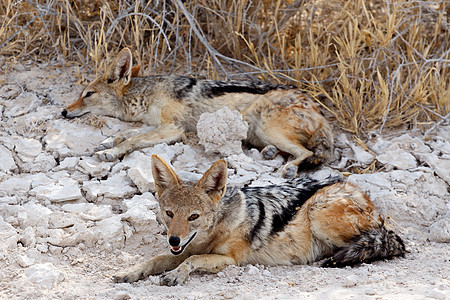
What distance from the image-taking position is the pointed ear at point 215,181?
4072 mm

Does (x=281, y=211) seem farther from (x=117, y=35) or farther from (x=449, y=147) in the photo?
(x=117, y=35)

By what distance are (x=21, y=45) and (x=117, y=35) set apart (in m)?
1.22

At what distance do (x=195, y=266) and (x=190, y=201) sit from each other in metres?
0.46

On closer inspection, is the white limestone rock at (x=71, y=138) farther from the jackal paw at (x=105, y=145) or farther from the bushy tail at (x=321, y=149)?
the bushy tail at (x=321, y=149)

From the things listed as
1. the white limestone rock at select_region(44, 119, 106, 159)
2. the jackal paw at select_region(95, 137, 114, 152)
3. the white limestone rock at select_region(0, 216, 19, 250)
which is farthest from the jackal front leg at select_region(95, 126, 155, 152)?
the white limestone rock at select_region(0, 216, 19, 250)

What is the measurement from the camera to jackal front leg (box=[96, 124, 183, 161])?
223 inches

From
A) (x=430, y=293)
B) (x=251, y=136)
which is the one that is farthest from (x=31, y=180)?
(x=430, y=293)

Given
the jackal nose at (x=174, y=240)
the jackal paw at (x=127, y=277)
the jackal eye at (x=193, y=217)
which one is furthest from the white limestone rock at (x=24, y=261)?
the jackal eye at (x=193, y=217)

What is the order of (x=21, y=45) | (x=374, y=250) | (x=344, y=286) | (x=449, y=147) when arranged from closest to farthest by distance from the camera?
(x=344, y=286)
(x=374, y=250)
(x=449, y=147)
(x=21, y=45)

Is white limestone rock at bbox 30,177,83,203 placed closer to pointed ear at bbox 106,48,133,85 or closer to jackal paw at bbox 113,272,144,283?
jackal paw at bbox 113,272,144,283

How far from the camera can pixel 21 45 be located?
A: 23.9 ft

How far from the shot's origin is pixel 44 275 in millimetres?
3748

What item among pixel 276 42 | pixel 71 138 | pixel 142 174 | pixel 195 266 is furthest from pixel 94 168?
pixel 276 42

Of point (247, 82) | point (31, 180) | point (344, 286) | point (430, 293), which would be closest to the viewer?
point (430, 293)
